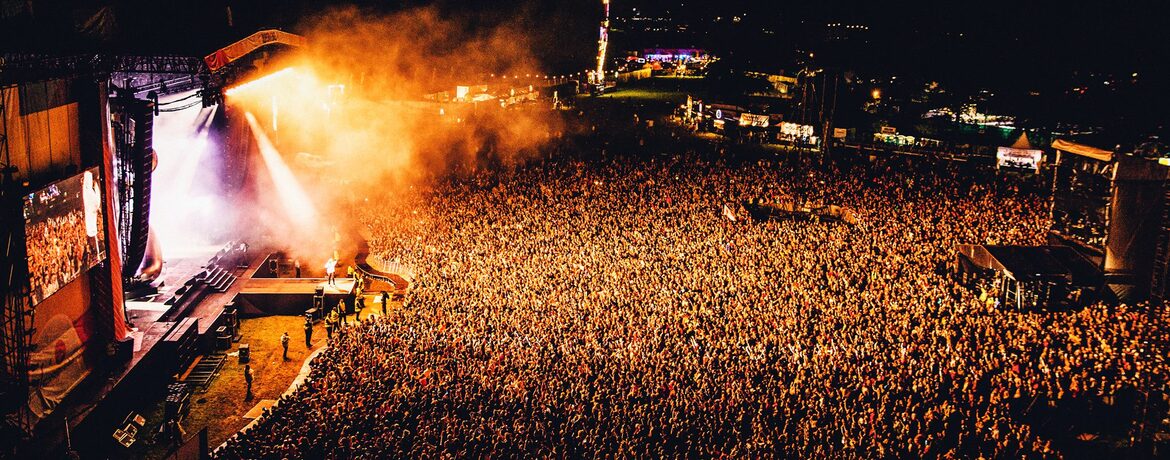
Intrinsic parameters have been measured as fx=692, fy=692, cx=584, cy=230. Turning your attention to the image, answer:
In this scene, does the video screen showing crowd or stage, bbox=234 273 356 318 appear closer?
the video screen showing crowd

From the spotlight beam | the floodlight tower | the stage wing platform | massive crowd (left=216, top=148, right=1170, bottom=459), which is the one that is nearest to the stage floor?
the stage wing platform

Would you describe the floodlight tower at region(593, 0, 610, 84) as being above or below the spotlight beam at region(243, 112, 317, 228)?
above

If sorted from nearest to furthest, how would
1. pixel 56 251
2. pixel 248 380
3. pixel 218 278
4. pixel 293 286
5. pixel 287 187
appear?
pixel 56 251, pixel 248 380, pixel 293 286, pixel 218 278, pixel 287 187

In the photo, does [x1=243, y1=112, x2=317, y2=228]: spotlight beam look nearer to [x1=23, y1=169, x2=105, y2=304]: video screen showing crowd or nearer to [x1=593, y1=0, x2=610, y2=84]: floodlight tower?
[x1=23, y1=169, x2=105, y2=304]: video screen showing crowd

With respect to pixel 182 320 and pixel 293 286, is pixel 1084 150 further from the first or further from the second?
pixel 182 320

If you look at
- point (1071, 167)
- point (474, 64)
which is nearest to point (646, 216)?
point (1071, 167)

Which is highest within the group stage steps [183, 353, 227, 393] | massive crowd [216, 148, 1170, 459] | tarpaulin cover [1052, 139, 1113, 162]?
tarpaulin cover [1052, 139, 1113, 162]

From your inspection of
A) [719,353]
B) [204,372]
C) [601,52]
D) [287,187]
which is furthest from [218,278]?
[601,52]
